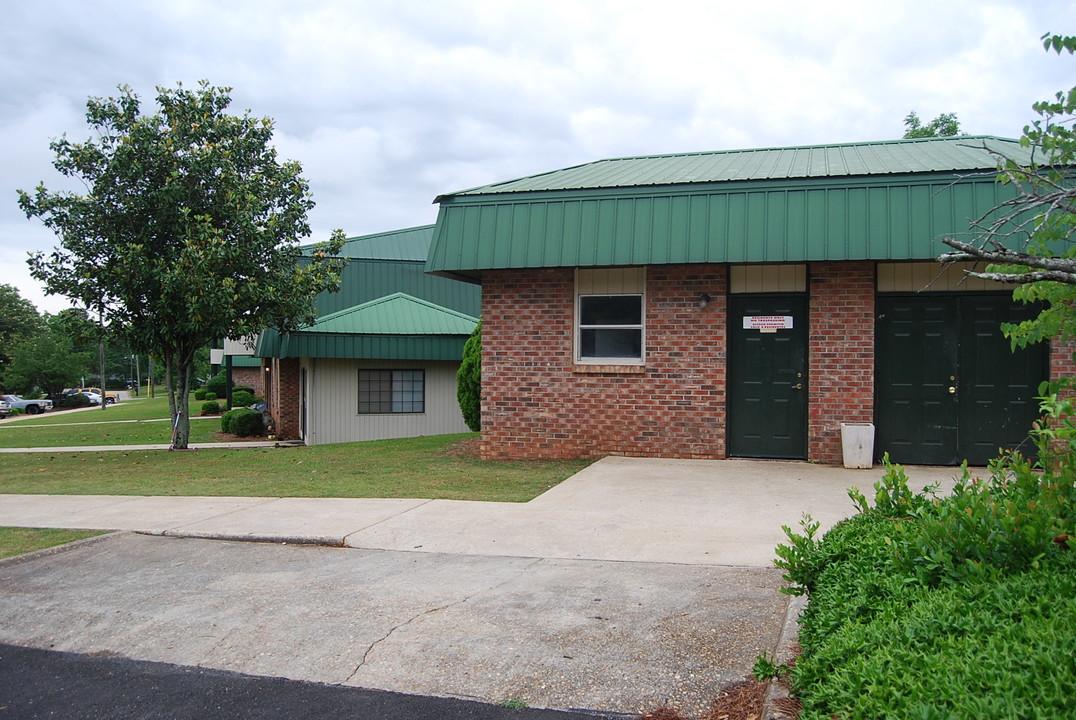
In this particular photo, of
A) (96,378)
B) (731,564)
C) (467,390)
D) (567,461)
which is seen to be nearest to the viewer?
(731,564)

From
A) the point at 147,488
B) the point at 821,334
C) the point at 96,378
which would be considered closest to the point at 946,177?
the point at 821,334

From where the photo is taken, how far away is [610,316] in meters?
12.2

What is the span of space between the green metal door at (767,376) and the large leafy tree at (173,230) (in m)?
10.2

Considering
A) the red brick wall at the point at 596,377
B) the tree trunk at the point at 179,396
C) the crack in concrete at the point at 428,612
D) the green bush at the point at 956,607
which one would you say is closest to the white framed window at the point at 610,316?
the red brick wall at the point at 596,377

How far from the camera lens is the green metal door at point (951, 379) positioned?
10.7 metres

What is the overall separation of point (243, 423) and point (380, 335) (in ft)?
21.3

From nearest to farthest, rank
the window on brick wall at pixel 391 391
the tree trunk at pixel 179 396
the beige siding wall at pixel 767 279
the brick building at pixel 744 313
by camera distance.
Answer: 1. the brick building at pixel 744 313
2. the beige siding wall at pixel 767 279
3. the tree trunk at pixel 179 396
4. the window on brick wall at pixel 391 391

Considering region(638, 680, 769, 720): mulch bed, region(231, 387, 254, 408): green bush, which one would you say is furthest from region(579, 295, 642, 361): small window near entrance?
region(231, 387, 254, 408): green bush

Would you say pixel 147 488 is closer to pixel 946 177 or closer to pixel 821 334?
pixel 821 334

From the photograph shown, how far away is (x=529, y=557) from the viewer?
6492mm

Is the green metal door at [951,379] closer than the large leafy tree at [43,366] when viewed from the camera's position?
Yes

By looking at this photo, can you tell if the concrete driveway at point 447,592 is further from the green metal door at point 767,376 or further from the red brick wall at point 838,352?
the green metal door at point 767,376

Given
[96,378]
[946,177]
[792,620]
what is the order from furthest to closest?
[96,378], [946,177], [792,620]

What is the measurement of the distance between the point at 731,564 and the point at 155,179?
15.3m
